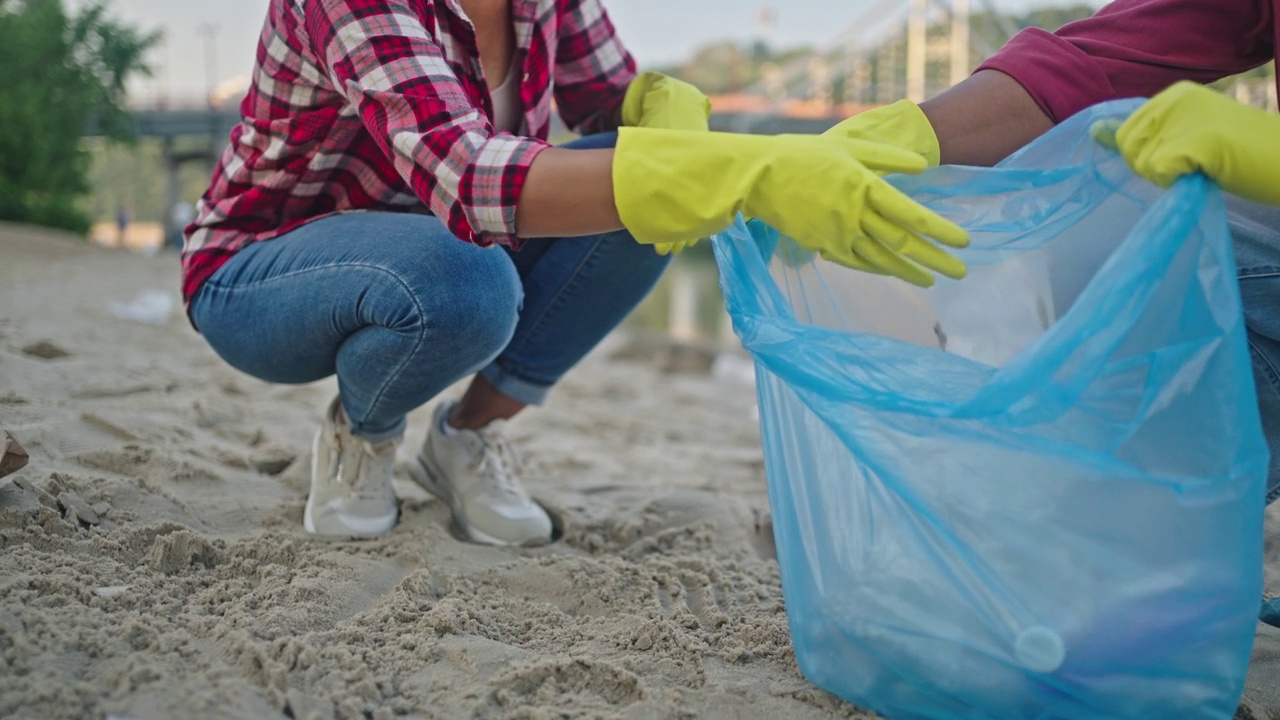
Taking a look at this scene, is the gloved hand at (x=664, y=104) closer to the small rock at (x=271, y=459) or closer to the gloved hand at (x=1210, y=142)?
the gloved hand at (x=1210, y=142)

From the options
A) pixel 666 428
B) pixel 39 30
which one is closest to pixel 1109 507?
pixel 666 428

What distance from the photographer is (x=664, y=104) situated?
1421 millimetres

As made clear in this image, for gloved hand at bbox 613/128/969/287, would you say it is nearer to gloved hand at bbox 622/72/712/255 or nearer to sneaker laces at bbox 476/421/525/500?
gloved hand at bbox 622/72/712/255

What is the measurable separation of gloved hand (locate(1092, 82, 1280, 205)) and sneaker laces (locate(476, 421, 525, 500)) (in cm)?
94

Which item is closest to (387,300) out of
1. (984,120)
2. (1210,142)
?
(984,120)

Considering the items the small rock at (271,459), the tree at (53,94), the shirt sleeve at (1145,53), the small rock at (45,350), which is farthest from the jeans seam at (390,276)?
the tree at (53,94)

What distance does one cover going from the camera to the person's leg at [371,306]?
3.99 feet

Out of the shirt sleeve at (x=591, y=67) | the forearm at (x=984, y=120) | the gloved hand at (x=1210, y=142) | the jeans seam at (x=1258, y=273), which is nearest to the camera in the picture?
the gloved hand at (x=1210, y=142)

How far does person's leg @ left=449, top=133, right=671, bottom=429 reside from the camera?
1.45 meters

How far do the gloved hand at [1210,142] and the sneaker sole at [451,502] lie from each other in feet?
3.08

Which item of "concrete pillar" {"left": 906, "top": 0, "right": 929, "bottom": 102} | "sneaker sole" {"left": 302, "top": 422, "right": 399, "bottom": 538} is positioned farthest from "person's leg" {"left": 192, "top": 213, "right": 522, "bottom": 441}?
"concrete pillar" {"left": 906, "top": 0, "right": 929, "bottom": 102}

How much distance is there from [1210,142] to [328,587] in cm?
99

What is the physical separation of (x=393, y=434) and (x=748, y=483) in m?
0.78

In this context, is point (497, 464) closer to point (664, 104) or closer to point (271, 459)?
point (271, 459)
